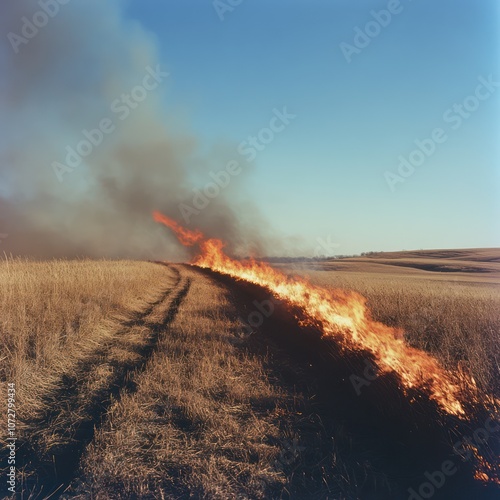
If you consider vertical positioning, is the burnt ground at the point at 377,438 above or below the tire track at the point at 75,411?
above

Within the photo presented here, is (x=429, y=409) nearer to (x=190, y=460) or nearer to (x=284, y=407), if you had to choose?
(x=284, y=407)

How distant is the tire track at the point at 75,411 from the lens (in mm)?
4082

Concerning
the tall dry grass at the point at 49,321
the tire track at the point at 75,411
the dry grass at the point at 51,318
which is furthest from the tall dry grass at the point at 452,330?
the dry grass at the point at 51,318

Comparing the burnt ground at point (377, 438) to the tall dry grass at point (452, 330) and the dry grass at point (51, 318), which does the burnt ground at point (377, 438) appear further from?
the dry grass at point (51, 318)

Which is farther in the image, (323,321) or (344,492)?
(323,321)

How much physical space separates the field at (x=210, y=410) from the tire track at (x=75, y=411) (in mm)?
21

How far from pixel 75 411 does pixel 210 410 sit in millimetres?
1885

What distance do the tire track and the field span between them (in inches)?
0.8

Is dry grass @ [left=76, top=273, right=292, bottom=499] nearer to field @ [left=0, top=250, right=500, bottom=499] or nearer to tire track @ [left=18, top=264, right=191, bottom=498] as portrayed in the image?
field @ [left=0, top=250, right=500, bottom=499]

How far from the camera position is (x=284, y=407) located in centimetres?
572

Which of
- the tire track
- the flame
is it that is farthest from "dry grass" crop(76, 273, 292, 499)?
the flame

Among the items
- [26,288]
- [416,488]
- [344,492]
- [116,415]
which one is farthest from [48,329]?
[416,488]

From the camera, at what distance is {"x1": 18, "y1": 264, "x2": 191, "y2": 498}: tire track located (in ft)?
13.4

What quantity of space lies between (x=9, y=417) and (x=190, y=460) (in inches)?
104
